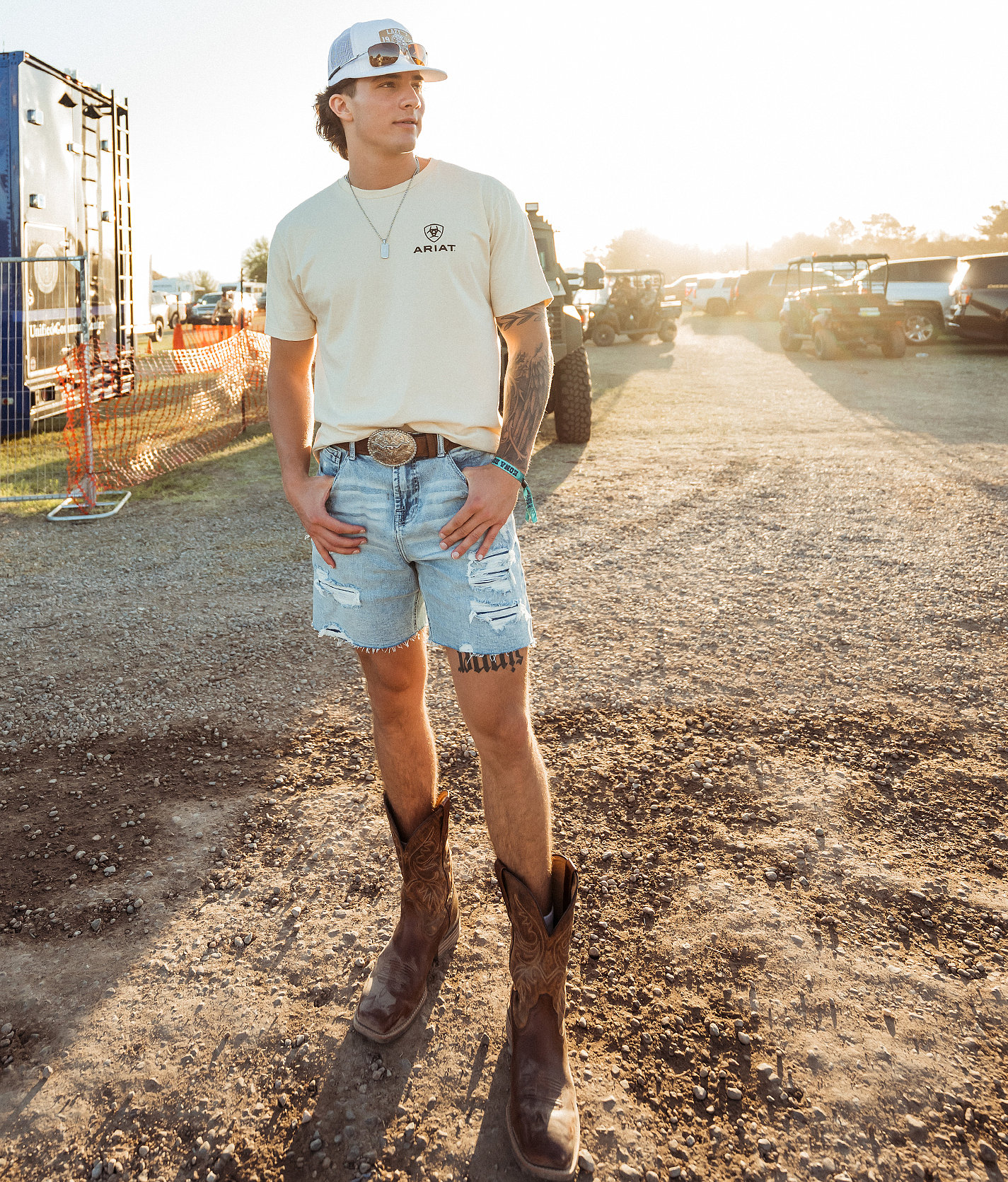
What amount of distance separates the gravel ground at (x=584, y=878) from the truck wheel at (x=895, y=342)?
12772 millimetres

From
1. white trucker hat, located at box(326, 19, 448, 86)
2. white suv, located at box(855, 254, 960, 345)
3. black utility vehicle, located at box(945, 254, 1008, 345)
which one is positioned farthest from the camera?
white suv, located at box(855, 254, 960, 345)

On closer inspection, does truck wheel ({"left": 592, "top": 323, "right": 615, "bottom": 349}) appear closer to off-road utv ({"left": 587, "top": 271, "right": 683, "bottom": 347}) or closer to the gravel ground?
off-road utv ({"left": 587, "top": 271, "right": 683, "bottom": 347})

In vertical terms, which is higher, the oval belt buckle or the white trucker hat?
the white trucker hat

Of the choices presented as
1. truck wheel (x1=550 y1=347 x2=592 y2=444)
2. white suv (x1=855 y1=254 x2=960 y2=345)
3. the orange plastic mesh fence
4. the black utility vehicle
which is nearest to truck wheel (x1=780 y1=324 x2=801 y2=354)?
white suv (x1=855 y1=254 x2=960 y2=345)

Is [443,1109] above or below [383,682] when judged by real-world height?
below

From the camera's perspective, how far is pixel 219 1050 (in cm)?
203

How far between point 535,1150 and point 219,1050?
77cm

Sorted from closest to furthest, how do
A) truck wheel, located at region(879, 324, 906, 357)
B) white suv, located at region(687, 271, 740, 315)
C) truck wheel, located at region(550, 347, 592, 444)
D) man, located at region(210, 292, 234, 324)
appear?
truck wheel, located at region(550, 347, 592, 444), truck wheel, located at region(879, 324, 906, 357), white suv, located at region(687, 271, 740, 315), man, located at region(210, 292, 234, 324)

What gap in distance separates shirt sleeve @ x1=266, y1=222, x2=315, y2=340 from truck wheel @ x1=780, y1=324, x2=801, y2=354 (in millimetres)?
18566

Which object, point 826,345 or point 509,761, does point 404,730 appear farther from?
point 826,345

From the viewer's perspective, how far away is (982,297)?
51.9ft

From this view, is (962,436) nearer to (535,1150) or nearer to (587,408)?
(587,408)

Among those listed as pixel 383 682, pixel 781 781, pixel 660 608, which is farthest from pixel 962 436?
pixel 383 682

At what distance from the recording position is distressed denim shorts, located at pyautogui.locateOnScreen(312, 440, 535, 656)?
1.83 metres
